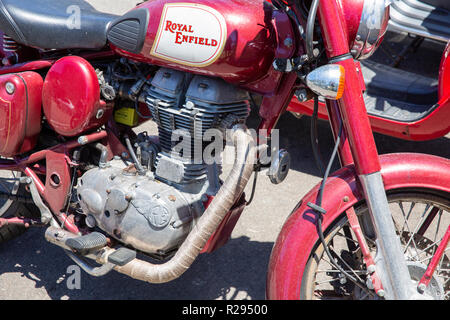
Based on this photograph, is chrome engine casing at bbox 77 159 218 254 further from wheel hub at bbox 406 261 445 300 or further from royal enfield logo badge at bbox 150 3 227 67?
wheel hub at bbox 406 261 445 300

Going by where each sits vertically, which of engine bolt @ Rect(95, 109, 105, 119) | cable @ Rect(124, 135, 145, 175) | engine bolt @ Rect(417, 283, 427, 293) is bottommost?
cable @ Rect(124, 135, 145, 175)

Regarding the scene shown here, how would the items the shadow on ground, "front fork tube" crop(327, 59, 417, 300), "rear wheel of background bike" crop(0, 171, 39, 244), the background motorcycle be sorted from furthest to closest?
the background motorcycle < "rear wheel of background bike" crop(0, 171, 39, 244) < the shadow on ground < "front fork tube" crop(327, 59, 417, 300)

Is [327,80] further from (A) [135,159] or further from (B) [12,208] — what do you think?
(B) [12,208]

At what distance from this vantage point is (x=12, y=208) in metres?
2.87

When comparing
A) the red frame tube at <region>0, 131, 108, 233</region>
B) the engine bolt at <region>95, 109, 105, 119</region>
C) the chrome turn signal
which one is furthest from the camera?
the red frame tube at <region>0, 131, 108, 233</region>

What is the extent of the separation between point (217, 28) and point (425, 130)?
206 cm

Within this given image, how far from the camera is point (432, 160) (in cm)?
187

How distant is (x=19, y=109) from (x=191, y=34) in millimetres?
925

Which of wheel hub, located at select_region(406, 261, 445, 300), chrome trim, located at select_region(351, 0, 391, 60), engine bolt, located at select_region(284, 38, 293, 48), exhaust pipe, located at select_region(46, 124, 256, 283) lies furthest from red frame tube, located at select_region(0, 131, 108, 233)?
wheel hub, located at select_region(406, 261, 445, 300)

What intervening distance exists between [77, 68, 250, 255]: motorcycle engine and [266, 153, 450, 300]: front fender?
461 millimetres

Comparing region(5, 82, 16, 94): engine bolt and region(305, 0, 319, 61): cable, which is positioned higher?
region(305, 0, 319, 61): cable

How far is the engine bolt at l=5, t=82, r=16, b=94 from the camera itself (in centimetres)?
230
